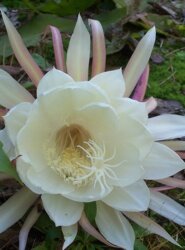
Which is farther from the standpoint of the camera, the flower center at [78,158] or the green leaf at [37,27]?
the green leaf at [37,27]

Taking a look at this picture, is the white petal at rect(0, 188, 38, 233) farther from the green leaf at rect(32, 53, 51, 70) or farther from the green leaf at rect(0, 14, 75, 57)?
the green leaf at rect(0, 14, 75, 57)

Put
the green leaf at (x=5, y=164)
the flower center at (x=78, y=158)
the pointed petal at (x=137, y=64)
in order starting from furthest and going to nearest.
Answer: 1. the pointed petal at (x=137, y=64)
2. the flower center at (x=78, y=158)
3. the green leaf at (x=5, y=164)

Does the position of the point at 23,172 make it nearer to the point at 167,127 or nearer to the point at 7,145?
the point at 7,145

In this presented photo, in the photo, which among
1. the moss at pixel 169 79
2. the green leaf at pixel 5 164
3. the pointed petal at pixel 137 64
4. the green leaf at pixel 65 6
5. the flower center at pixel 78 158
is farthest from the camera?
the green leaf at pixel 65 6

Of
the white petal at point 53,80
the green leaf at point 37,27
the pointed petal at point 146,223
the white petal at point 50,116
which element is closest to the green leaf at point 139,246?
the pointed petal at point 146,223

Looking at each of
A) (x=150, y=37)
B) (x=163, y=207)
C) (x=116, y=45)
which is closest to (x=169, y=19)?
(x=116, y=45)

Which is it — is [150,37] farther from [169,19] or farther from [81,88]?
[169,19]

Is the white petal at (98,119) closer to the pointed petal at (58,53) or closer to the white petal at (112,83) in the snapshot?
the white petal at (112,83)

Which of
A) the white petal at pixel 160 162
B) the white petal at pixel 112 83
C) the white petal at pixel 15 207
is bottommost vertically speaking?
the white petal at pixel 15 207
